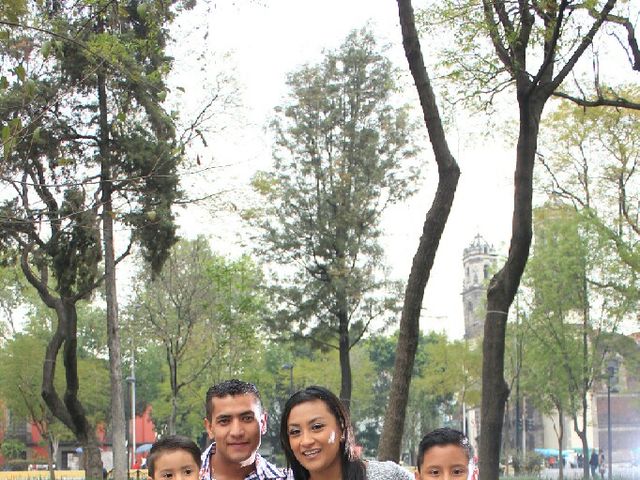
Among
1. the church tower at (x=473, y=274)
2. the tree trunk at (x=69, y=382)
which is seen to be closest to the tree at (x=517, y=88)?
the tree trunk at (x=69, y=382)

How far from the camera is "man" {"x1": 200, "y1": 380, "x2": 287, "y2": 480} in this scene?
4.19m

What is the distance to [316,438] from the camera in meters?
3.61

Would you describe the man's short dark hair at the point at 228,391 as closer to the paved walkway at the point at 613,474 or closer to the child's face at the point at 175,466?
the child's face at the point at 175,466

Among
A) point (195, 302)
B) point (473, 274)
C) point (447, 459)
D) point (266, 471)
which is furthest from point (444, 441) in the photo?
point (473, 274)

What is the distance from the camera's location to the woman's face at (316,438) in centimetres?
360

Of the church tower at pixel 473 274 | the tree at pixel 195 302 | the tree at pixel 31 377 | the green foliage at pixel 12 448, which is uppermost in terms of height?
the church tower at pixel 473 274

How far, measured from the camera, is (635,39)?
12891 mm

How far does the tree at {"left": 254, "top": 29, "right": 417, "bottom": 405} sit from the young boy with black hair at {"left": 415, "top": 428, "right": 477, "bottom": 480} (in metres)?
23.0

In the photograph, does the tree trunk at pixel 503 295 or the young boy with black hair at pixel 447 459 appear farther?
the tree trunk at pixel 503 295

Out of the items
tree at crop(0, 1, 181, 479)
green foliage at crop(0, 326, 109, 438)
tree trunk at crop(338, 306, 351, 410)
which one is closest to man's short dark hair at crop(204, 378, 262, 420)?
tree at crop(0, 1, 181, 479)

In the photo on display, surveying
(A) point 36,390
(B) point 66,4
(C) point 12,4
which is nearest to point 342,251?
(B) point 66,4

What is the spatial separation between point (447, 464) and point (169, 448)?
111 cm

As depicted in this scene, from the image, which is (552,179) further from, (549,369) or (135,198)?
(135,198)

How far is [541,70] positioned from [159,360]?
135 ft
